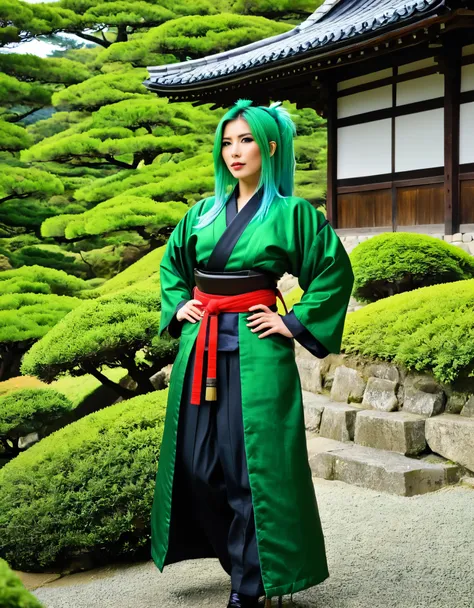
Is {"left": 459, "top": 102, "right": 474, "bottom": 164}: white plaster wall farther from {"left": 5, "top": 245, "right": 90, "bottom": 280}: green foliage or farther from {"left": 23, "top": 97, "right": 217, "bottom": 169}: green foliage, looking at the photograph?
{"left": 5, "top": 245, "right": 90, "bottom": 280}: green foliage

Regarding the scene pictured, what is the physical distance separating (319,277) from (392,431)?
2.60 meters

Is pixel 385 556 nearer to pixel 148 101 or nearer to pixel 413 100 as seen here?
pixel 413 100

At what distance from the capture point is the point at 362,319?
6070 millimetres

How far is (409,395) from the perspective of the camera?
5.32 meters

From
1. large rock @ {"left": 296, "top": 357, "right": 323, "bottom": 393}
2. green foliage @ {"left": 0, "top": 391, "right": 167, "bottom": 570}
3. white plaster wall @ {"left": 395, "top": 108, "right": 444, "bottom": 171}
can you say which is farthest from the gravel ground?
white plaster wall @ {"left": 395, "top": 108, "right": 444, "bottom": 171}

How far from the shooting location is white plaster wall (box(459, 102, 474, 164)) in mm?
8617

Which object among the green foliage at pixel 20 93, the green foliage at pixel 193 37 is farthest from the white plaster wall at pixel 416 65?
the green foliage at pixel 20 93

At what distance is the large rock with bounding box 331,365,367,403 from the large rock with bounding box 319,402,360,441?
0.16 m

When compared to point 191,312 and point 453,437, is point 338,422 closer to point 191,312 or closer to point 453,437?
point 453,437

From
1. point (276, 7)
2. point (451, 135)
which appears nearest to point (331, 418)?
point (451, 135)

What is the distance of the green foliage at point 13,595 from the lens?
3.31 feet

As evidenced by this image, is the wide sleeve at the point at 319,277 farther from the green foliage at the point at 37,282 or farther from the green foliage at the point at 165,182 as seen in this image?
the green foliage at the point at 165,182

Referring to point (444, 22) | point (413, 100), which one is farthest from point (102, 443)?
point (413, 100)

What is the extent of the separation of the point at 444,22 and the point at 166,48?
1086 cm
